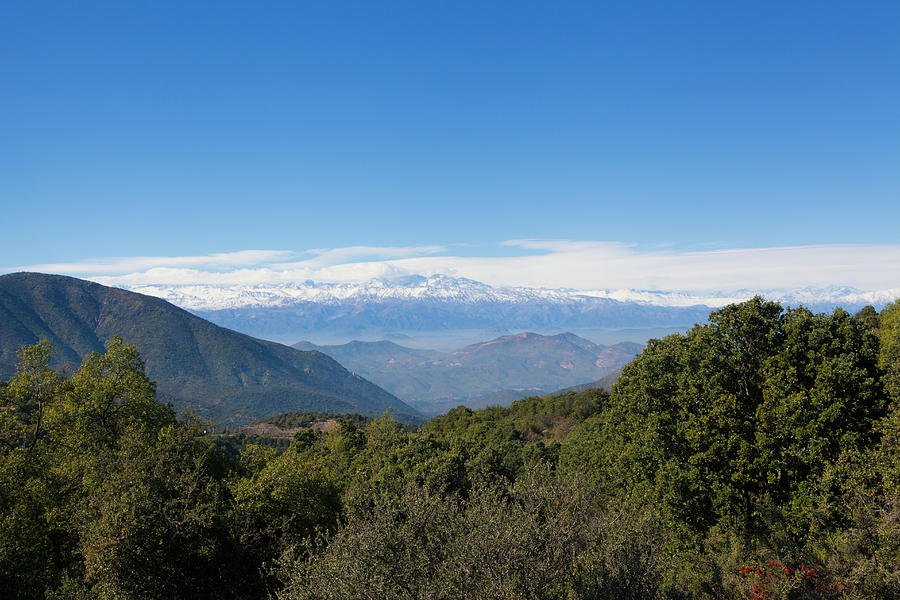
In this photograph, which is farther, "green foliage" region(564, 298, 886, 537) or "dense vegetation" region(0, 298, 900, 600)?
"green foliage" region(564, 298, 886, 537)

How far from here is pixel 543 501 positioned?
18.3 meters

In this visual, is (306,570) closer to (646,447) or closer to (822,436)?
(646,447)

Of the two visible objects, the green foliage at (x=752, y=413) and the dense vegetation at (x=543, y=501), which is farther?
A: the green foliage at (x=752, y=413)

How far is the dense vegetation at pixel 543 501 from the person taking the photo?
1402cm

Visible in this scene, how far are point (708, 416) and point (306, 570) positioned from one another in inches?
780

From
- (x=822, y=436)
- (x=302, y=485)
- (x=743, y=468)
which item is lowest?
(x=302, y=485)

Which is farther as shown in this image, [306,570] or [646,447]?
[646,447]

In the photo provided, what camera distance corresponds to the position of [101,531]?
17.3m

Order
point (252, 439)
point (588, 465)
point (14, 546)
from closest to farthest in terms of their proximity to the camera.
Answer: point (14, 546) → point (588, 465) → point (252, 439)

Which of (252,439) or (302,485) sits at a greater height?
(302,485)

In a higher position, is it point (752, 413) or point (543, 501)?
point (752, 413)

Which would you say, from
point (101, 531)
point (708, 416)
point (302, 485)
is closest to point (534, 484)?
point (708, 416)

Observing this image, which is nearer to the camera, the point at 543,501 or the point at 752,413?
the point at 543,501

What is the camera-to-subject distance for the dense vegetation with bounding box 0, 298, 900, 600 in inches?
552
